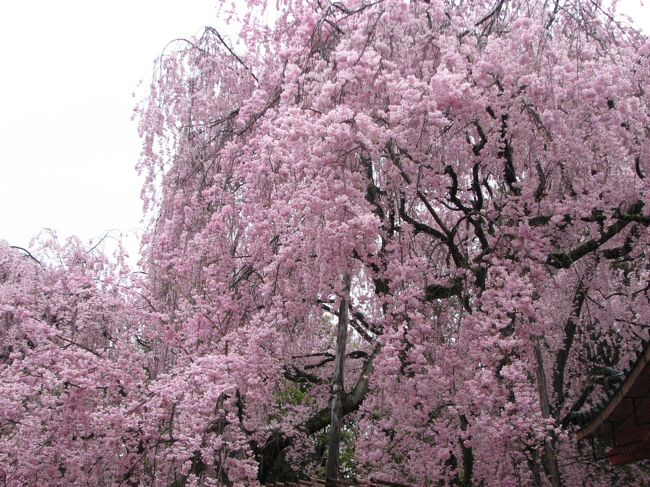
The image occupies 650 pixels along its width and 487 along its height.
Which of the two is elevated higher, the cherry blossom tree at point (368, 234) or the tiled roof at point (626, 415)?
the cherry blossom tree at point (368, 234)

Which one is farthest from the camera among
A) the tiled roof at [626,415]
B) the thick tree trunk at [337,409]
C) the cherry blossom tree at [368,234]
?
the thick tree trunk at [337,409]

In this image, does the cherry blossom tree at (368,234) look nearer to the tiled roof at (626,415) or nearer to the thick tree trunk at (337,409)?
the thick tree trunk at (337,409)

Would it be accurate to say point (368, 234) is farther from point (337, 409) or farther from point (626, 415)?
point (626, 415)

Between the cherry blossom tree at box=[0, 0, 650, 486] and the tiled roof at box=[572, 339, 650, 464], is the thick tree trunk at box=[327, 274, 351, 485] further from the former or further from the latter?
the tiled roof at box=[572, 339, 650, 464]

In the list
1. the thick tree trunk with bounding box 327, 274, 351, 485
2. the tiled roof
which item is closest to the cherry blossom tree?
the thick tree trunk with bounding box 327, 274, 351, 485

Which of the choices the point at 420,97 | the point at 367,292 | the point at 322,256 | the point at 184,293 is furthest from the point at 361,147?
the point at 367,292

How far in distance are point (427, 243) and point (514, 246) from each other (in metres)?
2.18

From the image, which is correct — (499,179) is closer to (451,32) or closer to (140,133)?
(451,32)

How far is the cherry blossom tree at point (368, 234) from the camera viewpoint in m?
4.19

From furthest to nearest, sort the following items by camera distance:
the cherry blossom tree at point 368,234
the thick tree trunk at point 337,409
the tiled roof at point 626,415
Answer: the thick tree trunk at point 337,409 < the cherry blossom tree at point 368,234 < the tiled roof at point 626,415

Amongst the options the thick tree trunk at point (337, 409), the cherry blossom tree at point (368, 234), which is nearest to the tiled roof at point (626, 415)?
the cherry blossom tree at point (368, 234)

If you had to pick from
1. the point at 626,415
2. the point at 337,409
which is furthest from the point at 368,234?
the point at 626,415

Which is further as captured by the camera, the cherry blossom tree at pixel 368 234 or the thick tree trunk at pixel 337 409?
the thick tree trunk at pixel 337 409

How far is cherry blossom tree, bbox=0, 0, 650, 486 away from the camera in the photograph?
4188 mm
